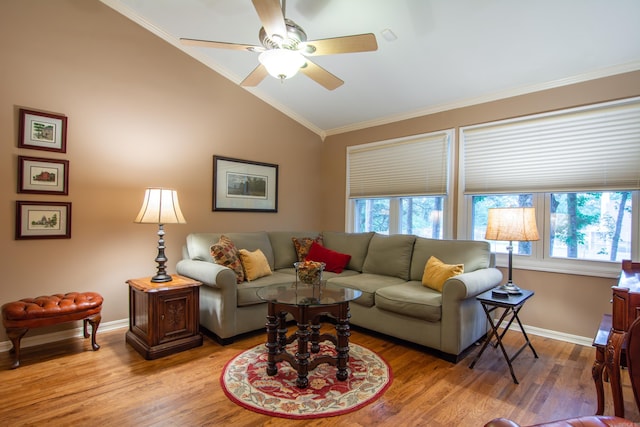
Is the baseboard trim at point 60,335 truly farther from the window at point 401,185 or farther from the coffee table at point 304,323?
the window at point 401,185

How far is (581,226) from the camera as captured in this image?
10.4ft

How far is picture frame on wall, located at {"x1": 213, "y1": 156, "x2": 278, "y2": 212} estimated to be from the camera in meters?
4.04

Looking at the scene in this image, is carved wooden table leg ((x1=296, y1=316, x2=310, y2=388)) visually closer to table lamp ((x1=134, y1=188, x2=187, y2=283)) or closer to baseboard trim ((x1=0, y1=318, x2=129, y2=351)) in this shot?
table lamp ((x1=134, y1=188, x2=187, y2=283))

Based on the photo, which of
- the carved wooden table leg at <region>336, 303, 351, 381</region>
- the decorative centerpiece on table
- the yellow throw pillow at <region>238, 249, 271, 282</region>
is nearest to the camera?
the carved wooden table leg at <region>336, 303, 351, 381</region>

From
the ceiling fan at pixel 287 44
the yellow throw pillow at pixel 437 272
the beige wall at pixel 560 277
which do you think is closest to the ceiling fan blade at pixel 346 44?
the ceiling fan at pixel 287 44

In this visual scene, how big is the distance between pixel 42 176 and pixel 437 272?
3618mm

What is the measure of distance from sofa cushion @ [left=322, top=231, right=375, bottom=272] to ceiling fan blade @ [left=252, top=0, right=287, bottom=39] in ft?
8.64

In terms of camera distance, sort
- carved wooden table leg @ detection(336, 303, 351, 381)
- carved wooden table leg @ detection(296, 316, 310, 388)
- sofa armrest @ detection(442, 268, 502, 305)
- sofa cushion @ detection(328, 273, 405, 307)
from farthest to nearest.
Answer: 1. sofa cushion @ detection(328, 273, 405, 307)
2. sofa armrest @ detection(442, 268, 502, 305)
3. carved wooden table leg @ detection(336, 303, 351, 381)
4. carved wooden table leg @ detection(296, 316, 310, 388)

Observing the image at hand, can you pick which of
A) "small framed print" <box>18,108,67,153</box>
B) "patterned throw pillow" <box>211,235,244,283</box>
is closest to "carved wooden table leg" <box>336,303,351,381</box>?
"patterned throw pillow" <box>211,235,244,283</box>

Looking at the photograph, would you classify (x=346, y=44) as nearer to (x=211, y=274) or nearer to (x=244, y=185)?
(x=211, y=274)

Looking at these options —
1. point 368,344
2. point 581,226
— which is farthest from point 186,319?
point 581,226

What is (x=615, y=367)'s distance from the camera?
4.91 ft

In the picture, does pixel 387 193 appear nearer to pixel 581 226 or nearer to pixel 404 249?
pixel 404 249

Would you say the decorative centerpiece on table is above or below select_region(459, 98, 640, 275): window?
below
